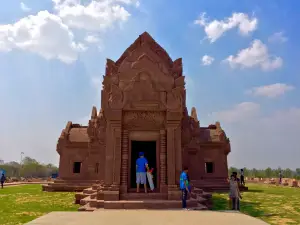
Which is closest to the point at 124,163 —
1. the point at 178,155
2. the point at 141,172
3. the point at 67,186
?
the point at 141,172

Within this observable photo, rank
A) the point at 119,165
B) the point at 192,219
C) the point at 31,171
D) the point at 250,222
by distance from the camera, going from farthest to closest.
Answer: the point at 31,171, the point at 119,165, the point at 192,219, the point at 250,222

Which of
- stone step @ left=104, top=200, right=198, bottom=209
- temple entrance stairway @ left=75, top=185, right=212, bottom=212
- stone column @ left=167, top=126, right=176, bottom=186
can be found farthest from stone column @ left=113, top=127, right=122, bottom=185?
stone column @ left=167, top=126, right=176, bottom=186

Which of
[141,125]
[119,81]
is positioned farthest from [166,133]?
[119,81]

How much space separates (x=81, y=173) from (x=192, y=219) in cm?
2178

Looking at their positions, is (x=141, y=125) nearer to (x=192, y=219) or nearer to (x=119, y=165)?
(x=119, y=165)

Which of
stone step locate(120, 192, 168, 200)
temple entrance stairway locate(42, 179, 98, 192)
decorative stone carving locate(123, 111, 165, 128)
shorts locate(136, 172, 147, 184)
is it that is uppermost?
decorative stone carving locate(123, 111, 165, 128)

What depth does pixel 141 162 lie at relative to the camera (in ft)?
44.7

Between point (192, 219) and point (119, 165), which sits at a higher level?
point (119, 165)

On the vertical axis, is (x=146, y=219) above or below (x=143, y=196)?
below

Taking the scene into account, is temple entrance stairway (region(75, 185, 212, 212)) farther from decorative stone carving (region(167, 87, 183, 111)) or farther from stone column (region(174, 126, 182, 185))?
decorative stone carving (region(167, 87, 183, 111))

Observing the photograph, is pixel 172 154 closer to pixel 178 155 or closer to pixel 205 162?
pixel 178 155

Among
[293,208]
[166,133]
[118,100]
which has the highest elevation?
[118,100]

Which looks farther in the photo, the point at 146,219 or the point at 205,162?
the point at 205,162

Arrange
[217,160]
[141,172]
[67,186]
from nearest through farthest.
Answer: [141,172] < [67,186] < [217,160]
